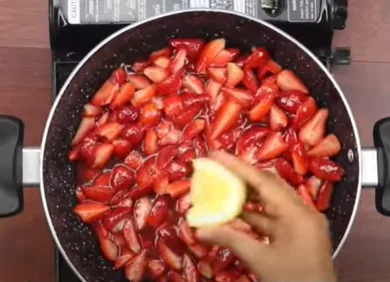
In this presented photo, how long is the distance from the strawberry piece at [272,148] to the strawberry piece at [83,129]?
19 centimetres

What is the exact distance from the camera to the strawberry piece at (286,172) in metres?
0.82

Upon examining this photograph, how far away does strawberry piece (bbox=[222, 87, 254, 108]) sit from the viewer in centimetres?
84

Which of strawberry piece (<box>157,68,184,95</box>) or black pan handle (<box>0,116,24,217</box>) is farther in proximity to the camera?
strawberry piece (<box>157,68,184,95</box>)

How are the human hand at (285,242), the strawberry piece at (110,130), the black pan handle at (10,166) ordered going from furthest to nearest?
the strawberry piece at (110,130) → the black pan handle at (10,166) → the human hand at (285,242)

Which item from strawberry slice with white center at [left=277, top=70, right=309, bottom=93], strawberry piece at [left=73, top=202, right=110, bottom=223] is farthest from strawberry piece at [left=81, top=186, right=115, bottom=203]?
strawberry slice with white center at [left=277, top=70, right=309, bottom=93]

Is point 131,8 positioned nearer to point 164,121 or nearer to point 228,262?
point 164,121

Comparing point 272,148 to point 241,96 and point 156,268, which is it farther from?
point 156,268

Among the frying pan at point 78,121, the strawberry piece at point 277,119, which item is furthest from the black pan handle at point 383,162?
the strawberry piece at point 277,119

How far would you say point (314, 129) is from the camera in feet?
2.75

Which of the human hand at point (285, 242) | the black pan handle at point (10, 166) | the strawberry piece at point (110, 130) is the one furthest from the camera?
the strawberry piece at point (110, 130)

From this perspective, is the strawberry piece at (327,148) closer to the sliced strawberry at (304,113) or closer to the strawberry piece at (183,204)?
the sliced strawberry at (304,113)

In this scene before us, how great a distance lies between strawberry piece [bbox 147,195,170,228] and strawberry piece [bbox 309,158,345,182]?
159 mm

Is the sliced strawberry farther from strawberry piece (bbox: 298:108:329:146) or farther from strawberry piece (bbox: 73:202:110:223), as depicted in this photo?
strawberry piece (bbox: 73:202:110:223)

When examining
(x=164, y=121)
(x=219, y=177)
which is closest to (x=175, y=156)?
(x=164, y=121)
